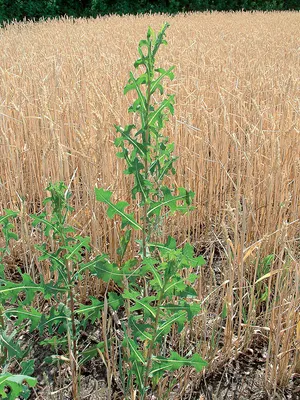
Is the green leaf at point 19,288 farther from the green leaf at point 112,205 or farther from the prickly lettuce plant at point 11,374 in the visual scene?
the green leaf at point 112,205

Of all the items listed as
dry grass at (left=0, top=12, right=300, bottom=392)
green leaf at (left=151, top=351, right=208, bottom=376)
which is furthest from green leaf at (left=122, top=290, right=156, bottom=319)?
dry grass at (left=0, top=12, right=300, bottom=392)

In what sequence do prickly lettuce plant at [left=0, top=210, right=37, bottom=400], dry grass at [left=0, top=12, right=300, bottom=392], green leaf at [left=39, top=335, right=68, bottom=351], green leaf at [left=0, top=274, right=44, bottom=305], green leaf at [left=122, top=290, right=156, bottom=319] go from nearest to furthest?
prickly lettuce plant at [left=0, top=210, right=37, bottom=400] → green leaf at [left=122, top=290, right=156, bottom=319] → green leaf at [left=0, top=274, right=44, bottom=305] → green leaf at [left=39, top=335, right=68, bottom=351] → dry grass at [left=0, top=12, right=300, bottom=392]

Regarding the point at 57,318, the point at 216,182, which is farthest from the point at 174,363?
the point at 216,182

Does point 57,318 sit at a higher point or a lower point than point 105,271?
lower

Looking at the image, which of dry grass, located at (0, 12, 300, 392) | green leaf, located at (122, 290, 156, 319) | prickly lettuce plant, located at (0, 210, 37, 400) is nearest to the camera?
prickly lettuce plant, located at (0, 210, 37, 400)

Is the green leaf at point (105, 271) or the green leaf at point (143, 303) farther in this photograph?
the green leaf at point (105, 271)

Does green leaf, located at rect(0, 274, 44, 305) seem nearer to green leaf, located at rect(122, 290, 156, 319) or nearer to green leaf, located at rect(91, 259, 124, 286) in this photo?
green leaf, located at rect(91, 259, 124, 286)

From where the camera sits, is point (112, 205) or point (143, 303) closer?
point (143, 303)

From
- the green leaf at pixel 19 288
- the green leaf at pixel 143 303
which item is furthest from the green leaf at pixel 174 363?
the green leaf at pixel 19 288

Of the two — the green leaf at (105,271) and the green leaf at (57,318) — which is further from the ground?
the green leaf at (105,271)

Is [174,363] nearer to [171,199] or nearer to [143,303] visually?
[143,303]

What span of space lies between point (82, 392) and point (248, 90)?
1851mm

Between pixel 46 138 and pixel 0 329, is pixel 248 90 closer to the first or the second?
pixel 46 138

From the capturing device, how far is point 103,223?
1548mm
